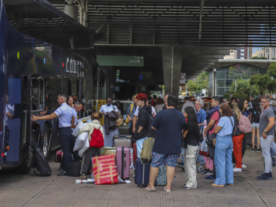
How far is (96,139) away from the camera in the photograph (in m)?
8.68

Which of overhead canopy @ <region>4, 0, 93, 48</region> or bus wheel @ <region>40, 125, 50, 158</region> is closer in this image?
overhead canopy @ <region>4, 0, 93, 48</region>

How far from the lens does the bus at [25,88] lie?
7.73 metres

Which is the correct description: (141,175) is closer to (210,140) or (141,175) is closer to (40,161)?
(210,140)

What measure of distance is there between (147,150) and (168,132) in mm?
803

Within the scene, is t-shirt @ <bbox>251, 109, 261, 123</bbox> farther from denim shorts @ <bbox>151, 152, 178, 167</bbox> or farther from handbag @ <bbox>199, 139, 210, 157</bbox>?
denim shorts @ <bbox>151, 152, 178, 167</bbox>

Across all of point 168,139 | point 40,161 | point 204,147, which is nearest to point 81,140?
point 40,161

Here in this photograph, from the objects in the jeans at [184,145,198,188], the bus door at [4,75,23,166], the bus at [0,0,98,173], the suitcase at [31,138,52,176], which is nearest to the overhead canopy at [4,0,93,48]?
the bus at [0,0,98,173]

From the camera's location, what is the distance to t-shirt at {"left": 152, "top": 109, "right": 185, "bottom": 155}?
7.33m

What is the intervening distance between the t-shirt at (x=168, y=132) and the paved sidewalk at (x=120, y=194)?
31.2 inches

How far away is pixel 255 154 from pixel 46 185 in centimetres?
774

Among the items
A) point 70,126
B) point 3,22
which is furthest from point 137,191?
point 3,22

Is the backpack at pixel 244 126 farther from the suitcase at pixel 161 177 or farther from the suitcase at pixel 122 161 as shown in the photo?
the suitcase at pixel 122 161

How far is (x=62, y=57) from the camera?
11.1 metres

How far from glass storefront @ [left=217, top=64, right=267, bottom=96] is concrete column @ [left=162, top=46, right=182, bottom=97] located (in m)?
92.3
